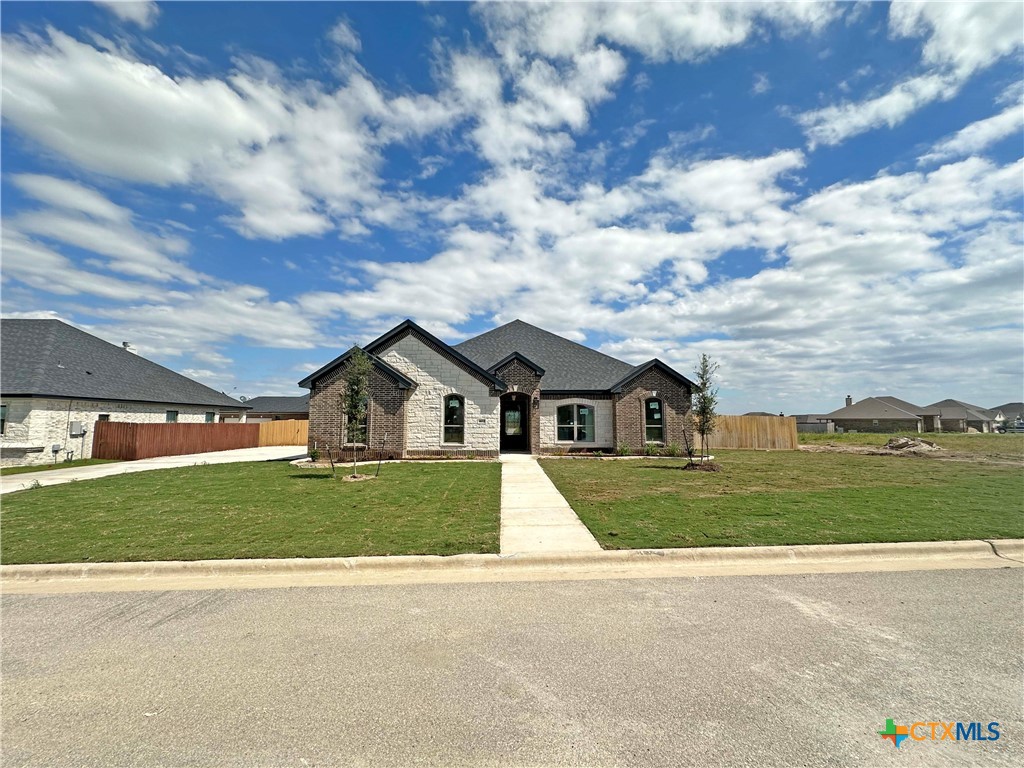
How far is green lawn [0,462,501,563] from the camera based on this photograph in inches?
267

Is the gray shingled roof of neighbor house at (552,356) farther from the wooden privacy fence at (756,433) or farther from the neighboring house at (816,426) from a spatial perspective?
the neighboring house at (816,426)

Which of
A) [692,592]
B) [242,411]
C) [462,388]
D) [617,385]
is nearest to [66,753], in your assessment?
[692,592]

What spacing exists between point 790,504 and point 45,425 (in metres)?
29.2

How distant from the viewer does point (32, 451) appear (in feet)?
67.3

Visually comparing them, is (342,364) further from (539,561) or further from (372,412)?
(539,561)

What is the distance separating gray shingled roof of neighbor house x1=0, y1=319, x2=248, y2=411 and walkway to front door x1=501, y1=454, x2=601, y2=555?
22824mm

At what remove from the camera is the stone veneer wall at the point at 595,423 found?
2358cm

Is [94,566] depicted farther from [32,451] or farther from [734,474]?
[32,451]

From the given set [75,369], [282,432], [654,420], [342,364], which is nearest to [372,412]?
[342,364]

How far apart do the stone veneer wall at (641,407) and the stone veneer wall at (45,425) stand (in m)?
26.1

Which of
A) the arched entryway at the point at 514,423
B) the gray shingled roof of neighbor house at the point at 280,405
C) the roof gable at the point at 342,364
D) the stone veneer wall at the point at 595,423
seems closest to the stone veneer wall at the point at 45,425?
the roof gable at the point at 342,364

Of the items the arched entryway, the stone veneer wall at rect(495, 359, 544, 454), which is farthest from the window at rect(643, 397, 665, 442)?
the arched entryway

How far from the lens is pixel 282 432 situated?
3572cm

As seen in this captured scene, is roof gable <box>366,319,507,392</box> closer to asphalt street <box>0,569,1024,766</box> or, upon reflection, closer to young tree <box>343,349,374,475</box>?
young tree <box>343,349,374,475</box>
